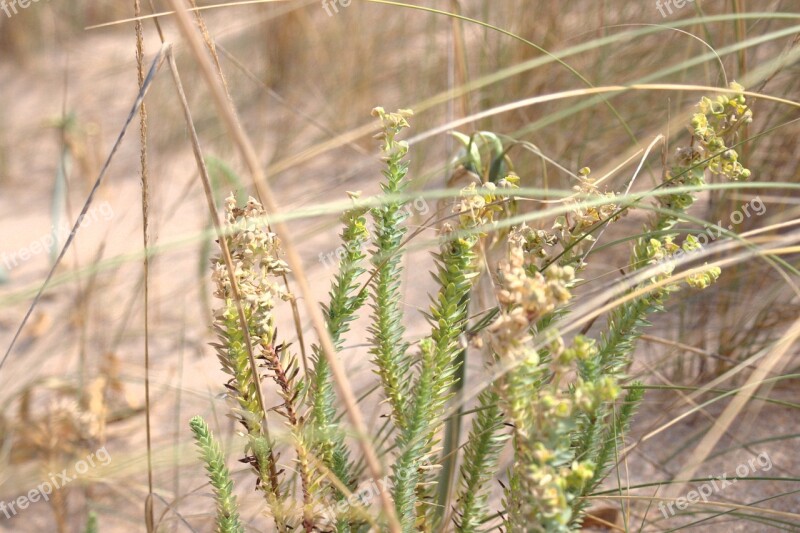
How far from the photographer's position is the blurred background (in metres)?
1.32

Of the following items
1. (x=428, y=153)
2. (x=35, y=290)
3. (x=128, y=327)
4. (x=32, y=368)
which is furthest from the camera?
(x=428, y=153)

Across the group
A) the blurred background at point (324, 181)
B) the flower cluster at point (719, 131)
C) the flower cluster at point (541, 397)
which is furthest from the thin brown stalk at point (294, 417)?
the flower cluster at point (719, 131)

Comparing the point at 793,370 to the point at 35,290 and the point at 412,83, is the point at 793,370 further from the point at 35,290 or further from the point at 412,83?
the point at 412,83

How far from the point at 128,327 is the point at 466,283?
1.65 metres

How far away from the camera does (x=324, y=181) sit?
2.91m

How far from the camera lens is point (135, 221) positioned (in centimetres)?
297

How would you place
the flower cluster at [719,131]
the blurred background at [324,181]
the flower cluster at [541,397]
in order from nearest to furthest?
1. the flower cluster at [541,397]
2. the flower cluster at [719,131]
3. the blurred background at [324,181]

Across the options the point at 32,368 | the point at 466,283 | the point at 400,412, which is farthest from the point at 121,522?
the point at 466,283

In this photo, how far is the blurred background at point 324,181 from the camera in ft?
4.33

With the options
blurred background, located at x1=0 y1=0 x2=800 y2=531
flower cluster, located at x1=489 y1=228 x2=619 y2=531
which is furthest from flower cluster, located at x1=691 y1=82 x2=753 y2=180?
flower cluster, located at x1=489 y1=228 x2=619 y2=531

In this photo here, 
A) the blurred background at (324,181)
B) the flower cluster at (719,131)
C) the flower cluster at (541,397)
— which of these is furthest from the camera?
the blurred background at (324,181)

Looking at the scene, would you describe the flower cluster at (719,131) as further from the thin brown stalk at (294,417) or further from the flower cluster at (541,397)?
the thin brown stalk at (294,417)

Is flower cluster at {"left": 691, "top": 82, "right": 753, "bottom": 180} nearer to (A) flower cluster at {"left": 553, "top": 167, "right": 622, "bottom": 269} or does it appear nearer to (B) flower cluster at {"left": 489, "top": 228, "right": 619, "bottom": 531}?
(A) flower cluster at {"left": 553, "top": 167, "right": 622, "bottom": 269}

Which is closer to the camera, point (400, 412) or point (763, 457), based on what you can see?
point (400, 412)
